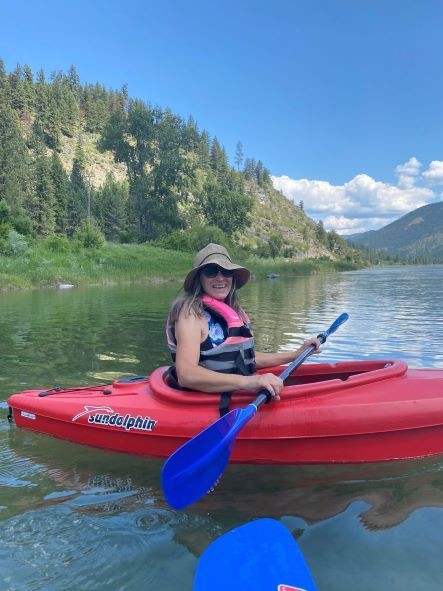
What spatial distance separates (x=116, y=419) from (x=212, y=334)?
106cm

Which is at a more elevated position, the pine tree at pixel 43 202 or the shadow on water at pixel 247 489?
the pine tree at pixel 43 202

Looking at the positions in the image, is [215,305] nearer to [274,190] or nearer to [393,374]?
[393,374]

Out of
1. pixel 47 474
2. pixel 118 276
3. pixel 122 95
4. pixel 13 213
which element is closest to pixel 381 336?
pixel 47 474

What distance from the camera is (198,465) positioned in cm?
289

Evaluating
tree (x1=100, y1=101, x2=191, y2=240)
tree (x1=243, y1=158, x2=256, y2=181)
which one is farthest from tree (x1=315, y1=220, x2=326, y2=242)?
tree (x1=100, y1=101, x2=191, y2=240)

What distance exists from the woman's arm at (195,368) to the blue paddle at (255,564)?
1116mm

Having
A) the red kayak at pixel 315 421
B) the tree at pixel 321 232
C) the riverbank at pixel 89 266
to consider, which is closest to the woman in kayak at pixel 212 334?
the red kayak at pixel 315 421

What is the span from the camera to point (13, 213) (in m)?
36.7

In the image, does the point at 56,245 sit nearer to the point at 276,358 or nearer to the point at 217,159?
the point at 276,358

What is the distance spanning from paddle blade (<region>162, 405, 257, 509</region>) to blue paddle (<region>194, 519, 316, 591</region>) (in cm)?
48

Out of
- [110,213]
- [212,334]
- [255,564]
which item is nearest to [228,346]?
[212,334]

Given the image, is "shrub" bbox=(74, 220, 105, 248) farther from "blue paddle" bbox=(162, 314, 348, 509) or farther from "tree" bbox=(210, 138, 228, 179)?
"tree" bbox=(210, 138, 228, 179)

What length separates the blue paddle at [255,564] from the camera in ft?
6.75

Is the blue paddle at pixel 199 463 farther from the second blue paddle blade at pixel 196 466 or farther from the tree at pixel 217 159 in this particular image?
the tree at pixel 217 159
